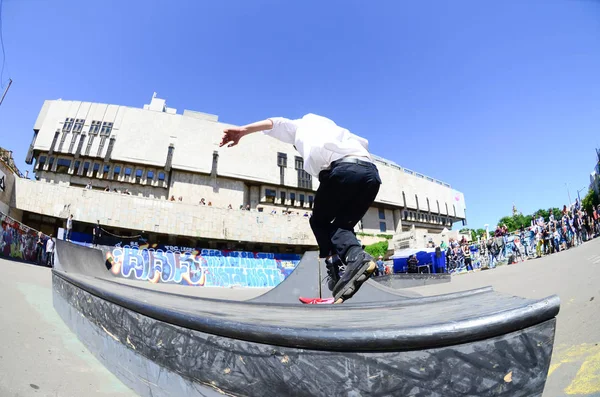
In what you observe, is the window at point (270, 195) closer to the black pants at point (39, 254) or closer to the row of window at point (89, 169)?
the row of window at point (89, 169)

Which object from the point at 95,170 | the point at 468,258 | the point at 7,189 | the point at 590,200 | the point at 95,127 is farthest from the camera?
the point at 590,200

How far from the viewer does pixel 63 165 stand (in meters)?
28.2

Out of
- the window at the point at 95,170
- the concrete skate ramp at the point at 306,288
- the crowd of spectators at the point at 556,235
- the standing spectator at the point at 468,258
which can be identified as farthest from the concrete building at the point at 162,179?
the concrete skate ramp at the point at 306,288

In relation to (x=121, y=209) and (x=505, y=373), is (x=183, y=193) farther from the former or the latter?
(x=505, y=373)

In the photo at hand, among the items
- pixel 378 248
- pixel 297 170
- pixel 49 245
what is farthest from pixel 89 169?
pixel 378 248

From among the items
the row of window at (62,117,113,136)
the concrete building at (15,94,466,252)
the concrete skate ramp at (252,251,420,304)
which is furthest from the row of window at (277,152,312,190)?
the concrete skate ramp at (252,251,420,304)

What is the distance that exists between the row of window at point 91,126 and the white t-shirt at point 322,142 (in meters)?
33.1

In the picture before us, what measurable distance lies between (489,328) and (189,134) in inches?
1304

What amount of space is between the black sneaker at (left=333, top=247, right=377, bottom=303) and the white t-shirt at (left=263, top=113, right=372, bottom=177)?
652 mm

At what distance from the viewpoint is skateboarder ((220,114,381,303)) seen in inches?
75.7

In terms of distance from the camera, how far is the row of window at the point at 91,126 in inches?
1133

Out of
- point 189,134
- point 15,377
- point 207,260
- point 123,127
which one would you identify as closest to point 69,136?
point 123,127

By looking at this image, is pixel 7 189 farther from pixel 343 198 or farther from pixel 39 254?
pixel 343 198

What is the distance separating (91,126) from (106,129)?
151cm
